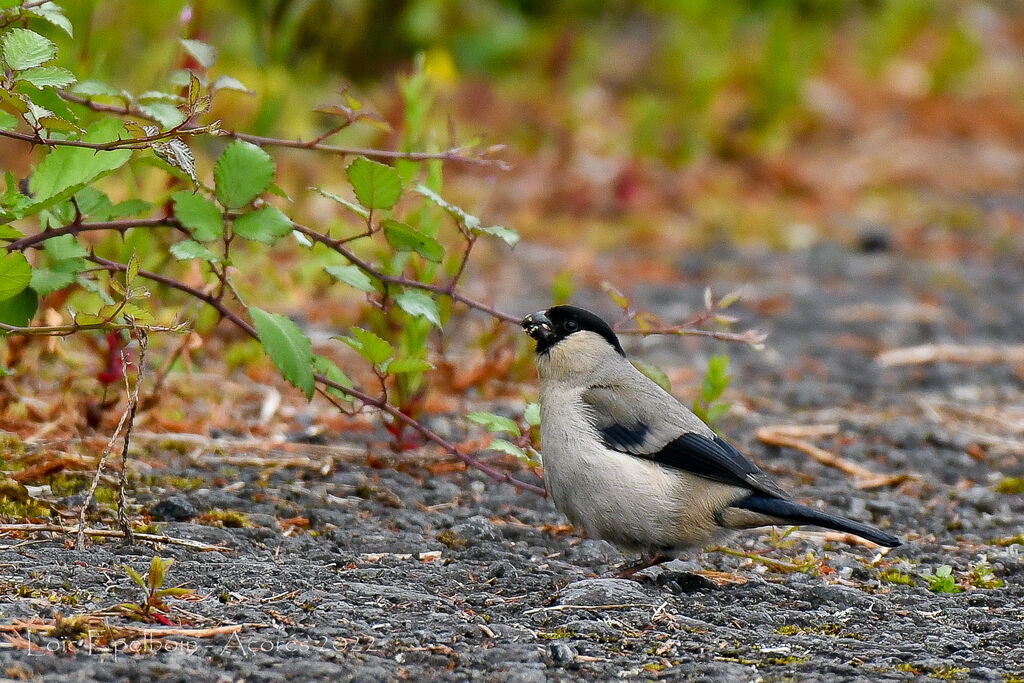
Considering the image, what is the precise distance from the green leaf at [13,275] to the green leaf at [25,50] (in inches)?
18.9

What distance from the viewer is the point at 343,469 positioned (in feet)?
14.1

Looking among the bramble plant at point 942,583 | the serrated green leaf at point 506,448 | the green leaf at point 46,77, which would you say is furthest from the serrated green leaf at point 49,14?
the bramble plant at point 942,583

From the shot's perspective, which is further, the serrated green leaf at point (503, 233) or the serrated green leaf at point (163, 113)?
the serrated green leaf at point (163, 113)

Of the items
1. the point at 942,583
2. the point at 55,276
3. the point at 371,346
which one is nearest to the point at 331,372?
the point at 371,346

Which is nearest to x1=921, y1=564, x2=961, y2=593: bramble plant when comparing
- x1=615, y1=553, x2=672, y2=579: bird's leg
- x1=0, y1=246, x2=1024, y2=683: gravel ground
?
x1=0, y1=246, x2=1024, y2=683: gravel ground

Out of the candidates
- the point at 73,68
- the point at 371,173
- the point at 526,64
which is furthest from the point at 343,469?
the point at 526,64

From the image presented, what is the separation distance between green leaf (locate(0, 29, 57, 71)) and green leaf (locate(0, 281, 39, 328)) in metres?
0.62

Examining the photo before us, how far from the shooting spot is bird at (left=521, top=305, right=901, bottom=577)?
11.7ft

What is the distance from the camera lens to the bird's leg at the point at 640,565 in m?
3.58

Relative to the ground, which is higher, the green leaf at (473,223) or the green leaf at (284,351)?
the green leaf at (473,223)

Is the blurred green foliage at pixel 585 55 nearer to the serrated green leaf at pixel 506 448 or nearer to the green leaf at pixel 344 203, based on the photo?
the green leaf at pixel 344 203

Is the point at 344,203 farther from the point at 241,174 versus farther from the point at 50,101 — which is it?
the point at 50,101

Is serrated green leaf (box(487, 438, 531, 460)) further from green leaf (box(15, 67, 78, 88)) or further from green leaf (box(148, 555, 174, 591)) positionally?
green leaf (box(15, 67, 78, 88))

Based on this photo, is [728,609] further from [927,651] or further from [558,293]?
[558,293]
